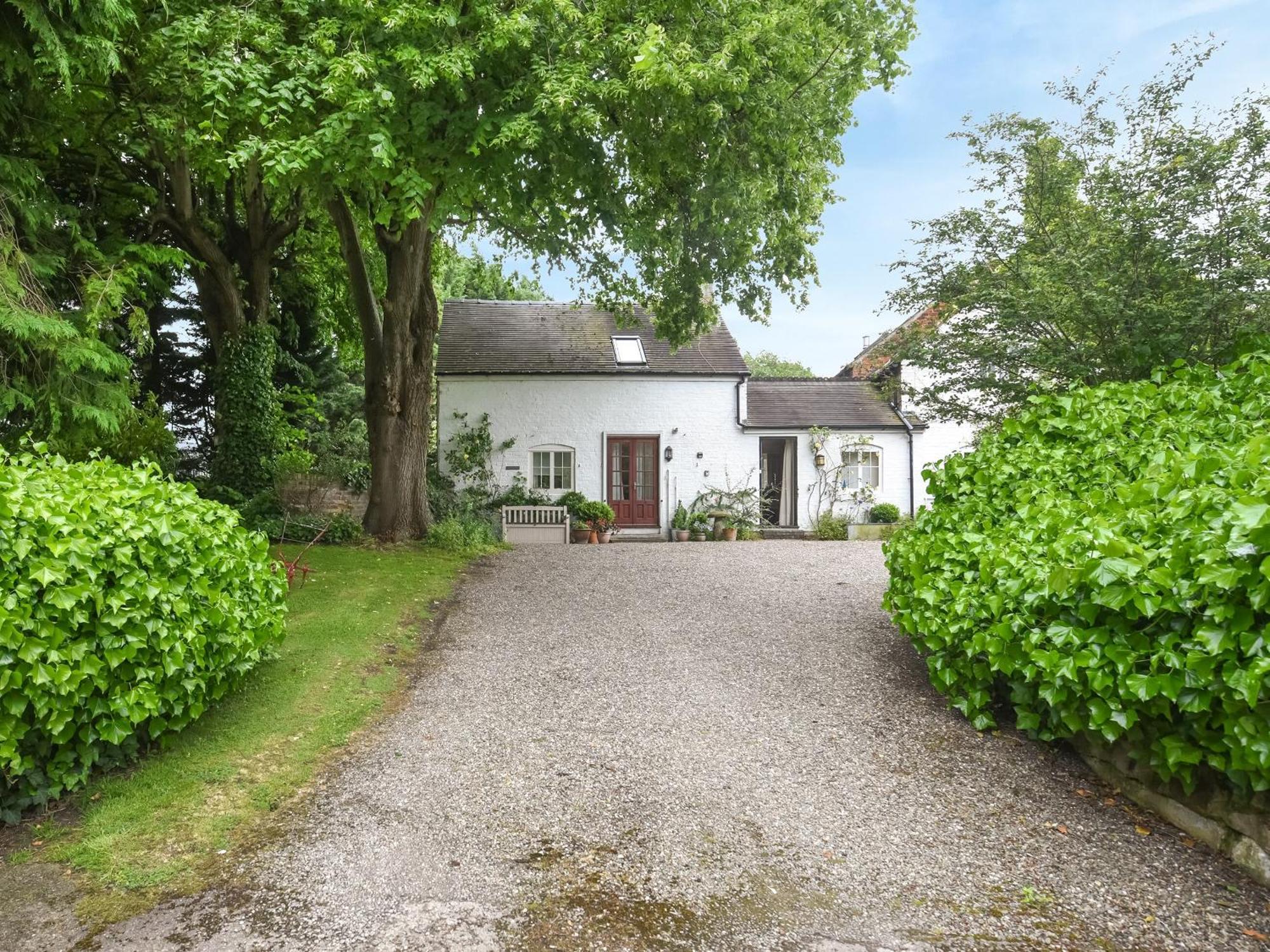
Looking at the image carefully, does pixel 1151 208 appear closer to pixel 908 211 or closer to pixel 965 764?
pixel 908 211

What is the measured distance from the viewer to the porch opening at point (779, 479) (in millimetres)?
19062

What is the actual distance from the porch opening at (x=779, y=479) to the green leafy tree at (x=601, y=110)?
848 centimetres

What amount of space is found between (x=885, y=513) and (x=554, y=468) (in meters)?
8.11

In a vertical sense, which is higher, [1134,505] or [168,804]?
[1134,505]

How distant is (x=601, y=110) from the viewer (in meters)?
8.09

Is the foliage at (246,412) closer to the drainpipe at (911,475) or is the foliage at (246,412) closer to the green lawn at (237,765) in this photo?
the green lawn at (237,765)

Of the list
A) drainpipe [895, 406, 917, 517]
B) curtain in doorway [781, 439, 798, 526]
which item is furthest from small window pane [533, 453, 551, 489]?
drainpipe [895, 406, 917, 517]

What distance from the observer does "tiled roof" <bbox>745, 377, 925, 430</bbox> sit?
19016mm

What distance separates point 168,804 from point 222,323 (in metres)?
12.4

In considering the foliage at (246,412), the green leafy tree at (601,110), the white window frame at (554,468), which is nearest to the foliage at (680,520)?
the white window frame at (554,468)

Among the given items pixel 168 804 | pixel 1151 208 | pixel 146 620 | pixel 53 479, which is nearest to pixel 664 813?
pixel 168 804

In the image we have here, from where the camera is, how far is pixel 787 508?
762 inches

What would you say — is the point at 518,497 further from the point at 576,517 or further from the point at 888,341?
the point at 888,341

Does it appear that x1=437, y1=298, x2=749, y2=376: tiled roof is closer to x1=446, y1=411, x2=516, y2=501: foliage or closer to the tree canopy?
x1=446, y1=411, x2=516, y2=501: foliage
